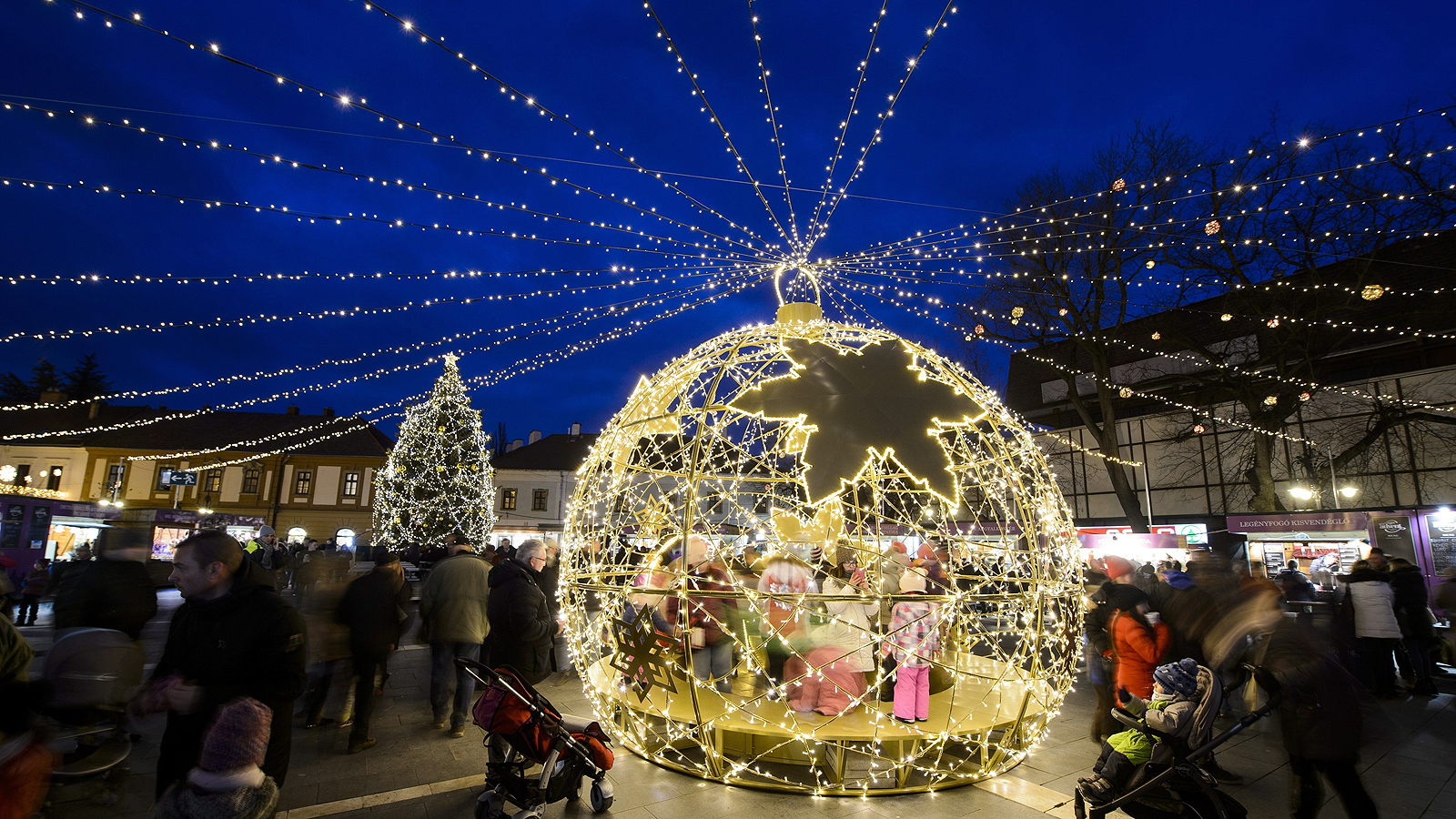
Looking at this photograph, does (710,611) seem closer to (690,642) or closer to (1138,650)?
(690,642)

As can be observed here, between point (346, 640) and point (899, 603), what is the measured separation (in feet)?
15.3

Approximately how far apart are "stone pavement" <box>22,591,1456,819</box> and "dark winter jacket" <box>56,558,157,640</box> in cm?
94

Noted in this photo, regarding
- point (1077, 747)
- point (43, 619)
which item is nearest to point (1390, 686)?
point (1077, 747)

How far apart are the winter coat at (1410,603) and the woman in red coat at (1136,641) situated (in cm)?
552

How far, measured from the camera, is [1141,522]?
15.8 meters

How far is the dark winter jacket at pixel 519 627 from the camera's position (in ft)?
16.7

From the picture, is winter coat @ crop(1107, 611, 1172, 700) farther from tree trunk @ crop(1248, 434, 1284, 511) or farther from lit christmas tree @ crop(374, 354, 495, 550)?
lit christmas tree @ crop(374, 354, 495, 550)

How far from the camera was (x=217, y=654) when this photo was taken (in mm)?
2541

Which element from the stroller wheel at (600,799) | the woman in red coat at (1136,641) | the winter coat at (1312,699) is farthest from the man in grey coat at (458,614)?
the winter coat at (1312,699)

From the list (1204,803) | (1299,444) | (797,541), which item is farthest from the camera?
(1299,444)

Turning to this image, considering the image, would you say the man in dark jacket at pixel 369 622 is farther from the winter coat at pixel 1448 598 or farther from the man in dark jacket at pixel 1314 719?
the winter coat at pixel 1448 598

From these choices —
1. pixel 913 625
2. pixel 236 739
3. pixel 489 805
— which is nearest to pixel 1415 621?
pixel 913 625

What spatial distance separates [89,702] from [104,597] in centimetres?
252

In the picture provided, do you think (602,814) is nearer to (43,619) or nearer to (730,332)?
(730,332)
